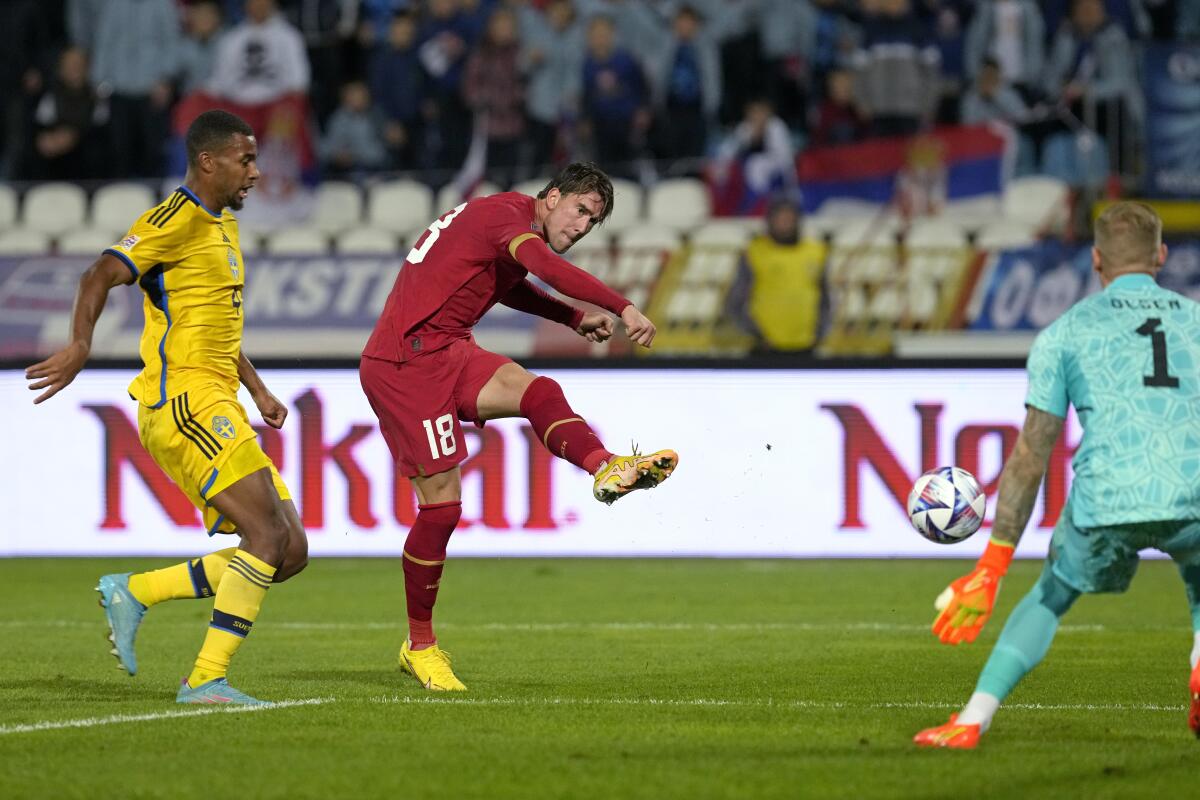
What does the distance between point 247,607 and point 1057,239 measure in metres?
10.2

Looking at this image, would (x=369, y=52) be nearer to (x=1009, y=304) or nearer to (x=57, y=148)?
(x=57, y=148)

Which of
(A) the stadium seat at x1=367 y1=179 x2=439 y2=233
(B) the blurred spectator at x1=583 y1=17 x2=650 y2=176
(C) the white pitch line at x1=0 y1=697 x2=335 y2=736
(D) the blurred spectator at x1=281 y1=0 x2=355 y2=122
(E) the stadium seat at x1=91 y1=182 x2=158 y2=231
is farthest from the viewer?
(D) the blurred spectator at x1=281 y1=0 x2=355 y2=122

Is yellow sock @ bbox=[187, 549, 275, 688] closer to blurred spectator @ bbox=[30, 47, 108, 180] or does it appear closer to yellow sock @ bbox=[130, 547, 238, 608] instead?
yellow sock @ bbox=[130, 547, 238, 608]

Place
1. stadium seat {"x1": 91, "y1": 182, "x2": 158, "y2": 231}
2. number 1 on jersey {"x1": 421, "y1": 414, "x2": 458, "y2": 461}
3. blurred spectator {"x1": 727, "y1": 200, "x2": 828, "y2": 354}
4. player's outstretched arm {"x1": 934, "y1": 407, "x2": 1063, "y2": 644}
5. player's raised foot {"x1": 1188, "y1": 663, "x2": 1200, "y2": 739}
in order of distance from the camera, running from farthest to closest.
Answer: stadium seat {"x1": 91, "y1": 182, "x2": 158, "y2": 231}, blurred spectator {"x1": 727, "y1": 200, "x2": 828, "y2": 354}, number 1 on jersey {"x1": 421, "y1": 414, "x2": 458, "y2": 461}, player's raised foot {"x1": 1188, "y1": 663, "x2": 1200, "y2": 739}, player's outstretched arm {"x1": 934, "y1": 407, "x2": 1063, "y2": 644}

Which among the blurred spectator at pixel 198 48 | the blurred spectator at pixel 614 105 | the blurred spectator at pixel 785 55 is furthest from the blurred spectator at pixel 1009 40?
the blurred spectator at pixel 198 48

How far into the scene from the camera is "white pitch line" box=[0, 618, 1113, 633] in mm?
9938

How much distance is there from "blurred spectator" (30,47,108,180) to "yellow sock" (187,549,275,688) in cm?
1185

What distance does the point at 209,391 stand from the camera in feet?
23.1

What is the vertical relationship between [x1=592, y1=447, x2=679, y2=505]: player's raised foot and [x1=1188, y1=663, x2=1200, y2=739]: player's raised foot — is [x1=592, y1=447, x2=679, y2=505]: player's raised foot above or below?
above

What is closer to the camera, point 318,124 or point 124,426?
point 124,426

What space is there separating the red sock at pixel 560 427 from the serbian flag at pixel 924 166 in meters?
9.57

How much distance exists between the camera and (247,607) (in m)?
6.91

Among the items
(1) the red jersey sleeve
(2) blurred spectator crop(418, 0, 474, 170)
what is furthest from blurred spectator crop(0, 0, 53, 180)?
(1) the red jersey sleeve

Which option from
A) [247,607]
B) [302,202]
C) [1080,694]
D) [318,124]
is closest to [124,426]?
[302,202]
